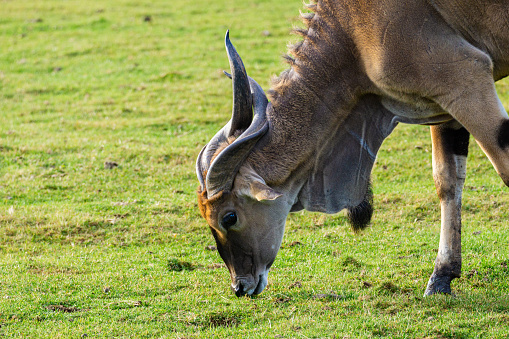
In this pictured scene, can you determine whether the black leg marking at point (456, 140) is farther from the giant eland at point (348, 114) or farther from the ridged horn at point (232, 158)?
the ridged horn at point (232, 158)

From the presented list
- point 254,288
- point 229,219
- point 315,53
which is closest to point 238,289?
point 254,288

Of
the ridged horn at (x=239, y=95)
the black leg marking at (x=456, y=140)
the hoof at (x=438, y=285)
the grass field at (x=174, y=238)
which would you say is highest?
the ridged horn at (x=239, y=95)

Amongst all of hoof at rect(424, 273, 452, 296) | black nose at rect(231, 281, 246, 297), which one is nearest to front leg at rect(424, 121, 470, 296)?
hoof at rect(424, 273, 452, 296)

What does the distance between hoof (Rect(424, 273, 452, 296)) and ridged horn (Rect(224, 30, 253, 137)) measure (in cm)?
231

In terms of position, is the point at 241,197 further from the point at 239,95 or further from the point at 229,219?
the point at 239,95

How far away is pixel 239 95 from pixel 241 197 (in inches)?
35.7

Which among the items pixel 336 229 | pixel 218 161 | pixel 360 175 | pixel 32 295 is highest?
pixel 218 161

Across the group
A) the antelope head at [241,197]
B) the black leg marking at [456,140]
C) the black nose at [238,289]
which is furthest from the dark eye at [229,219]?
the black leg marking at [456,140]

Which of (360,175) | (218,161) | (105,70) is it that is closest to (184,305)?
(218,161)

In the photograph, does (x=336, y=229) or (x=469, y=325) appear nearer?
(x=469, y=325)

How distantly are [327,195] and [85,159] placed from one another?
628 cm

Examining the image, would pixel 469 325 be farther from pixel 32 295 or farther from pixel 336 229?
pixel 32 295

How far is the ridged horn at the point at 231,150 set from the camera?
20.0 ft

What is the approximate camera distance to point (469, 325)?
5.76 m
